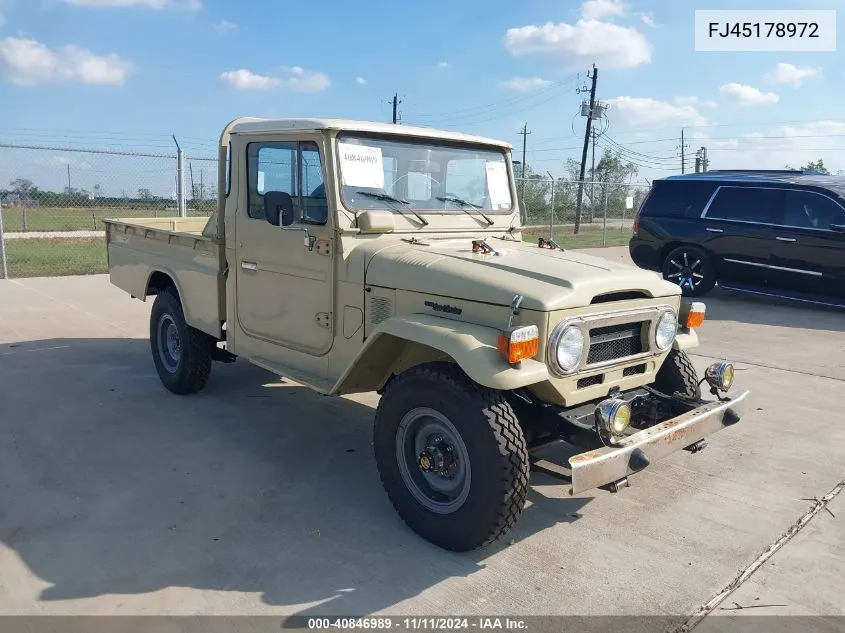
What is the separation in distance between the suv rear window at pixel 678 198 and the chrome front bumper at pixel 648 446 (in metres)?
7.81

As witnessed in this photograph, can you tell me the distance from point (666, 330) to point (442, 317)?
1.31 m

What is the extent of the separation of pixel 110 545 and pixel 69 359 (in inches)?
152

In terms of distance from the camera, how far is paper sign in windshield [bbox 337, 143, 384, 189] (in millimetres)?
4137

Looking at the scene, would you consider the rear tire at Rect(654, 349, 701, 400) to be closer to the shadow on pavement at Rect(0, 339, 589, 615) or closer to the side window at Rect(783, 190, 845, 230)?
the shadow on pavement at Rect(0, 339, 589, 615)

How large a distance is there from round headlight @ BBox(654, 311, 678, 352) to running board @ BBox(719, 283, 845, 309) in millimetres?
7080

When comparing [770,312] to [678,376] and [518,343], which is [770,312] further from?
[518,343]

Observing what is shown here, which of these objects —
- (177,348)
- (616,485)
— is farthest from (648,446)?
(177,348)

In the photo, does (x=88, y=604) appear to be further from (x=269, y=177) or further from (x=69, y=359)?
(x=69, y=359)

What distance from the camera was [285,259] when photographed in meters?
4.44

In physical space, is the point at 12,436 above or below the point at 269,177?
below

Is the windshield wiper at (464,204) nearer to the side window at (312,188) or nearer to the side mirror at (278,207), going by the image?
the side window at (312,188)

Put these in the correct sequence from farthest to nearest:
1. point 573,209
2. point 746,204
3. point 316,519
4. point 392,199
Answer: point 573,209 → point 746,204 → point 392,199 → point 316,519

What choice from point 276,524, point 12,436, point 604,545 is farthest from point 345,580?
point 12,436

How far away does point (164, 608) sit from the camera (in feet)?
9.66
